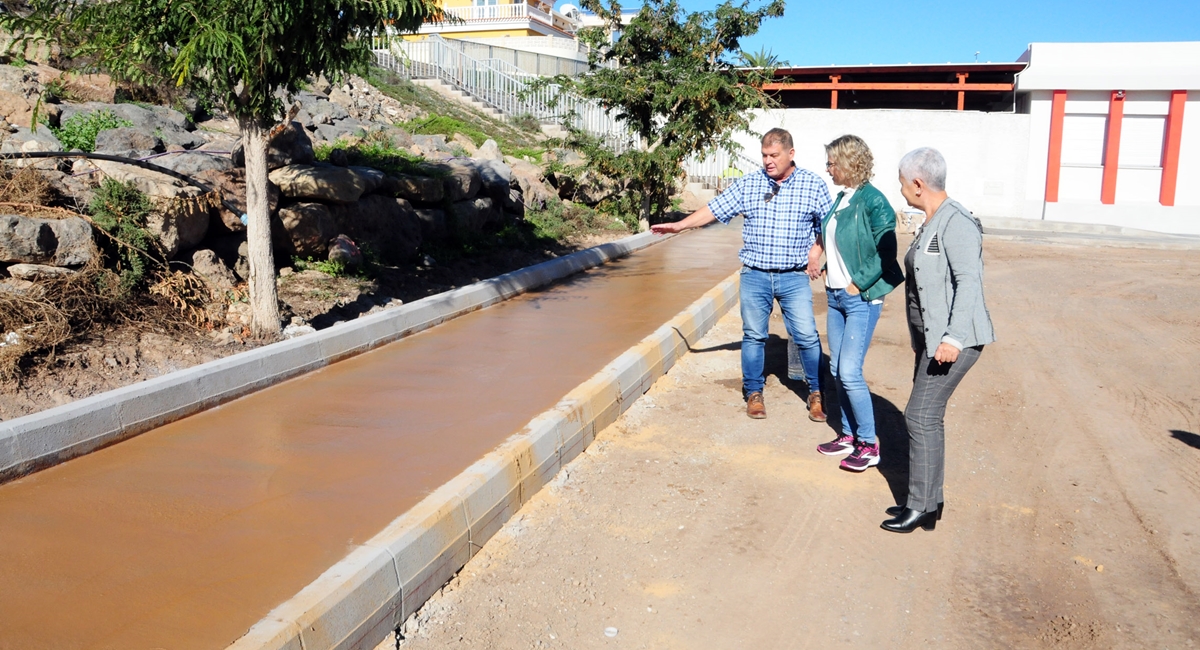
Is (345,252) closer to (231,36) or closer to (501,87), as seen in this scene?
(231,36)

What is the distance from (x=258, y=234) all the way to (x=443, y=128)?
11.6 meters

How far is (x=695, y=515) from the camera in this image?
4.38 m

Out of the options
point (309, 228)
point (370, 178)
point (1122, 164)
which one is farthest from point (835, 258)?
point (1122, 164)

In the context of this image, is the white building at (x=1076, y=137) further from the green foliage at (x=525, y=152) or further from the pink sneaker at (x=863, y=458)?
the pink sneaker at (x=863, y=458)

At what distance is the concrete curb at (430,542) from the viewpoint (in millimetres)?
2990

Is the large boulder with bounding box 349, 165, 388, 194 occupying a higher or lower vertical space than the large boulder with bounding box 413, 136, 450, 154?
lower

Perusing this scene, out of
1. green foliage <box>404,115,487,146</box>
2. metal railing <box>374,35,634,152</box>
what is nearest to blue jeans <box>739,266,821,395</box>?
green foliage <box>404,115,487,146</box>

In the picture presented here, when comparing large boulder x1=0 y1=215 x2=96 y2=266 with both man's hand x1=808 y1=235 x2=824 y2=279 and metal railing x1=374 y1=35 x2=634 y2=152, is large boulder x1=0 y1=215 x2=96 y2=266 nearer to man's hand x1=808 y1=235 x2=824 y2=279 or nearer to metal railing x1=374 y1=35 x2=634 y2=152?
man's hand x1=808 y1=235 x2=824 y2=279

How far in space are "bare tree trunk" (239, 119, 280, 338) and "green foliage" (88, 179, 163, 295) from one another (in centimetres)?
87

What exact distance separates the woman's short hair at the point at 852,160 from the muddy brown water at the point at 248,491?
2.27 metres

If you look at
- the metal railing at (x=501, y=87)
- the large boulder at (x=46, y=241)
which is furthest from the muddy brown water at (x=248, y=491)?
the metal railing at (x=501, y=87)

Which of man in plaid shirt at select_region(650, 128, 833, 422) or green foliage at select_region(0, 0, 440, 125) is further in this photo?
green foliage at select_region(0, 0, 440, 125)

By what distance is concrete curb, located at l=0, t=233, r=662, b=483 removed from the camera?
Answer: 444 cm

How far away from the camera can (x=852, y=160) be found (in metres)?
4.92
